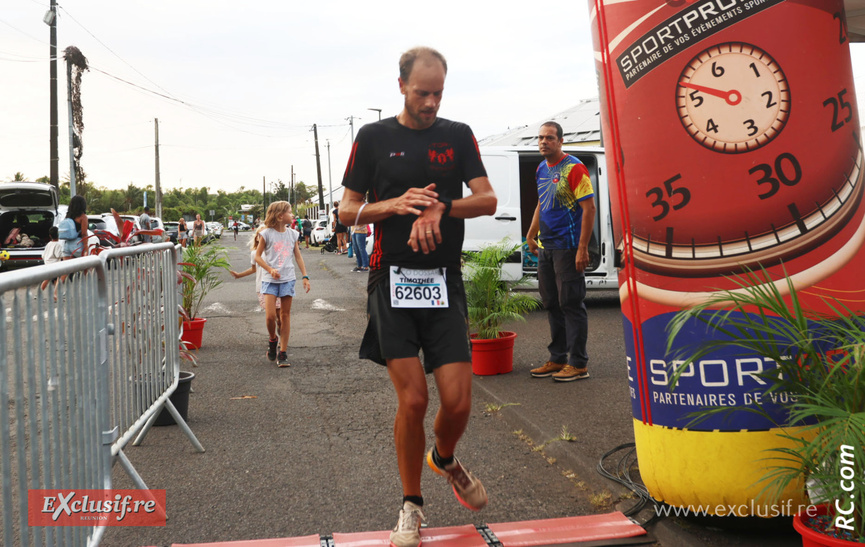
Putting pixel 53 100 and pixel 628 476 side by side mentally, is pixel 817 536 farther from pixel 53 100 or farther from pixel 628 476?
pixel 53 100

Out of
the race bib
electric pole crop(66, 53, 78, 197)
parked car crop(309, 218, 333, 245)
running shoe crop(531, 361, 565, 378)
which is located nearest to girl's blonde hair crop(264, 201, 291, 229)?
running shoe crop(531, 361, 565, 378)

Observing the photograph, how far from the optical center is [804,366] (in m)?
2.80

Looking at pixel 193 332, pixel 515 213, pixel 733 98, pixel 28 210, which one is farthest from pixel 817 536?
pixel 28 210

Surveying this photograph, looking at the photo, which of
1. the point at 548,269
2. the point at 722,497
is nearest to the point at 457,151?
the point at 722,497

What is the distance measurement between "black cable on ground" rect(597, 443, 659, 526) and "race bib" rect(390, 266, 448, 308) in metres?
1.37

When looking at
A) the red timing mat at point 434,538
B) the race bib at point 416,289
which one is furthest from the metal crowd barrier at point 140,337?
the race bib at point 416,289

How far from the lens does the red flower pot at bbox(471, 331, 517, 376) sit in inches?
275

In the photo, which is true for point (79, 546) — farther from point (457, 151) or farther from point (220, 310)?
point (220, 310)

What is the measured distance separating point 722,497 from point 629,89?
5.86 feet

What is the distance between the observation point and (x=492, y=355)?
7016 mm

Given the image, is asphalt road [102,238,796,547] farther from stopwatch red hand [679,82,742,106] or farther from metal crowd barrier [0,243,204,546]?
stopwatch red hand [679,82,742,106]

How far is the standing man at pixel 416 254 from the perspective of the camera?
3.31 metres

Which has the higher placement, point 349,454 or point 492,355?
point 492,355

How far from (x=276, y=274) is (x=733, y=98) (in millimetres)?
5666
